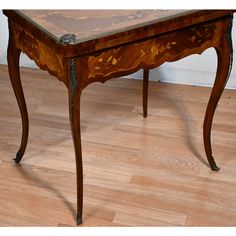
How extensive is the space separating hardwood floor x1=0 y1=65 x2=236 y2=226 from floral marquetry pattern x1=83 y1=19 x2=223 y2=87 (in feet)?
1.56

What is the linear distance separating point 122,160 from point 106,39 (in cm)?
65

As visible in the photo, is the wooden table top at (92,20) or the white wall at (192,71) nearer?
the wooden table top at (92,20)

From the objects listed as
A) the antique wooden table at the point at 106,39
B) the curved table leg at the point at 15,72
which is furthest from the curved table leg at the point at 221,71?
the curved table leg at the point at 15,72

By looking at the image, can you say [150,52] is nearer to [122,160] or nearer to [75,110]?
[75,110]

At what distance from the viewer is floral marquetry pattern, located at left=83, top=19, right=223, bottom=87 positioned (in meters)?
1.10

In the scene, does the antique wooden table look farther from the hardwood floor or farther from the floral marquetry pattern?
the hardwood floor

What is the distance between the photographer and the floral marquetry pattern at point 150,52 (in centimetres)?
110

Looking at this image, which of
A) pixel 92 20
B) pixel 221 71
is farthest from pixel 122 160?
pixel 92 20

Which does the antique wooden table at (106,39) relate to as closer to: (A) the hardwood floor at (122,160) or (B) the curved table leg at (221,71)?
(B) the curved table leg at (221,71)

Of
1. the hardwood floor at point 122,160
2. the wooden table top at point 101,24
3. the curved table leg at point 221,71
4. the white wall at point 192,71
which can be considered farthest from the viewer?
the white wall at point 192,71

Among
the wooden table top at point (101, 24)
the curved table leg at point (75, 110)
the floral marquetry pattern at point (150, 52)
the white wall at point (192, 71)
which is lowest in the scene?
the white wall at point (192, 71)

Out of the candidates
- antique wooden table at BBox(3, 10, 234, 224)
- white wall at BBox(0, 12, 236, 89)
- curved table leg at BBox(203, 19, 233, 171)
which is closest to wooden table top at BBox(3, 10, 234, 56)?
antique wooden table at BBox(3, 10, 234, 224)

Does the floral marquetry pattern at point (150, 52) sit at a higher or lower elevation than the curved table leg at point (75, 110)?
higher

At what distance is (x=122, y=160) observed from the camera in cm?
161
